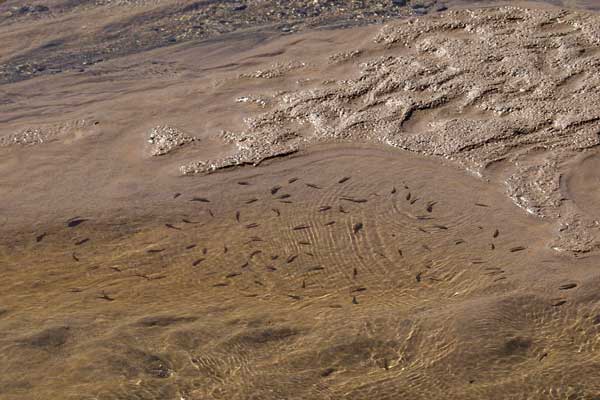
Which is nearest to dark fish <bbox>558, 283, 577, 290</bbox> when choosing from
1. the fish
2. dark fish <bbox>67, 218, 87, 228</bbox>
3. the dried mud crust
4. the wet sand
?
the wet sand

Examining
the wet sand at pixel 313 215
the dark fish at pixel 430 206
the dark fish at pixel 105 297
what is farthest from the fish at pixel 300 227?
the dark fish at pixel 105 297

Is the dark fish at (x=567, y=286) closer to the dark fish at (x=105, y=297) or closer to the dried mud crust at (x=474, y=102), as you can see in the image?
the dried mud crust at (x=474, y=102)

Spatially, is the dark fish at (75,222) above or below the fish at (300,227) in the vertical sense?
above

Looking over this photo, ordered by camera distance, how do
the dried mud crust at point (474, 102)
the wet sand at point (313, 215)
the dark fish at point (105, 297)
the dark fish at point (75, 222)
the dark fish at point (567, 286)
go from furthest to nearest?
1. the dried mud crust at point (474, 102)
2. the dark fish at point (75, 222)
3. the dark fish at point (105, 297)
4. the dark fish at point (567, 286)
5. the wet sand at point (313, 215)

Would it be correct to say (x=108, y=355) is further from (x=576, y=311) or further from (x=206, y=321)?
(x=576, y=311)

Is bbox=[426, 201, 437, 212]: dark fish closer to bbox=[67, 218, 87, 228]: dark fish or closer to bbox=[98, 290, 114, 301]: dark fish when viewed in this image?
bbox=[98, 290, 114, 301]: dark fish

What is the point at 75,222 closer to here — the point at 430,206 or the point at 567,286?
the point at 430,206

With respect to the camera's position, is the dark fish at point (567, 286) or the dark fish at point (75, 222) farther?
the dark fish at point (75, 222)

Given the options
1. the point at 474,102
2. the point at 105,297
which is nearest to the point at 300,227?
the point at 105,297
